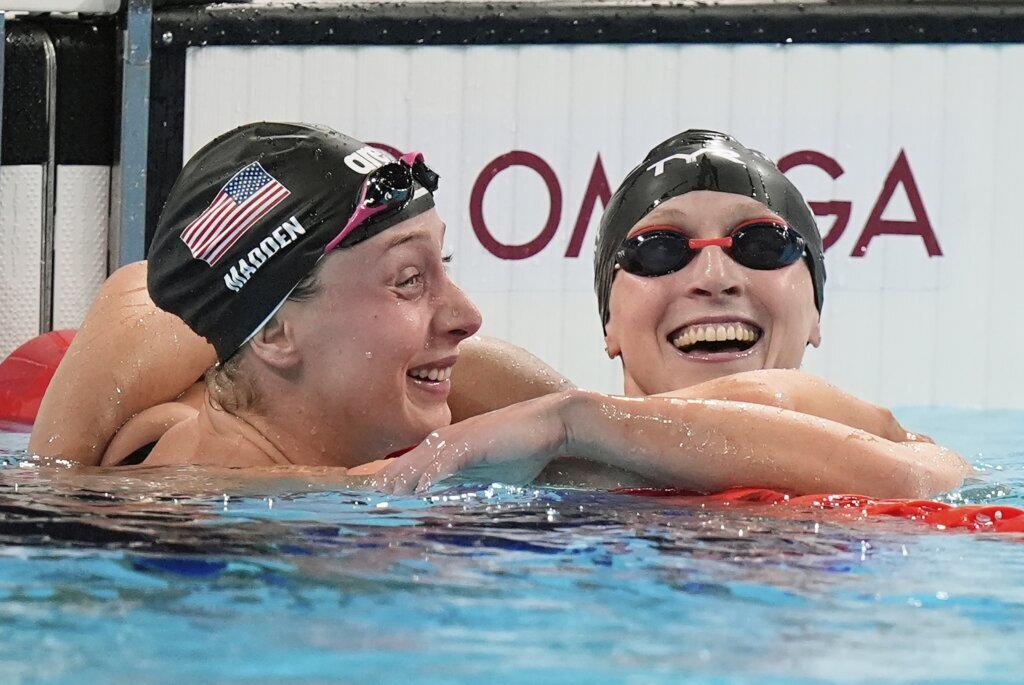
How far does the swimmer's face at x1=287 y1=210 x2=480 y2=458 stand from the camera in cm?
299

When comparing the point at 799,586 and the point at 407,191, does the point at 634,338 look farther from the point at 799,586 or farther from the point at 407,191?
the point at 799,586

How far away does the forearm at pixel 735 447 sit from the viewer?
275 centimetres

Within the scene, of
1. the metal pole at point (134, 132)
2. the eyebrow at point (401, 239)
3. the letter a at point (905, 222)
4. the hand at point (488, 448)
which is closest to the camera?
the hand at point (488, 448)

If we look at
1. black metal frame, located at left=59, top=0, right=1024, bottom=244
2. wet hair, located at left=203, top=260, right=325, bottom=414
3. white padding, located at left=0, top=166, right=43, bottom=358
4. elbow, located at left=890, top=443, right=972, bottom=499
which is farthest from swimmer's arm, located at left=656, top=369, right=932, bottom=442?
white padding, located at left=0, top=166, right=43, bottom=358

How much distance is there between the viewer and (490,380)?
139 inches

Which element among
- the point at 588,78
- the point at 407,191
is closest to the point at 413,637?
the point at 407,191

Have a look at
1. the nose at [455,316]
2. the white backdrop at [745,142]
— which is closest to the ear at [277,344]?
the nose at [455,316]

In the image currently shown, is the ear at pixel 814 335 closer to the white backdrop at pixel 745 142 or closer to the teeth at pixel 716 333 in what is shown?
the teeth at pixel 716 333

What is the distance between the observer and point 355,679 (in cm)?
158

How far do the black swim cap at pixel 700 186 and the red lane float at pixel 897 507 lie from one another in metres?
0.88

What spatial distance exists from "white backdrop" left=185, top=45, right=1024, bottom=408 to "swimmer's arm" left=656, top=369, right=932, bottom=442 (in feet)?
7.37

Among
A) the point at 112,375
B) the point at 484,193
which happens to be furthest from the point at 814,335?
the point at 484,193

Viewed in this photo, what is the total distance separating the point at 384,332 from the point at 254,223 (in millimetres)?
339

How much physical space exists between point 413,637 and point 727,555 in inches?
25.0
